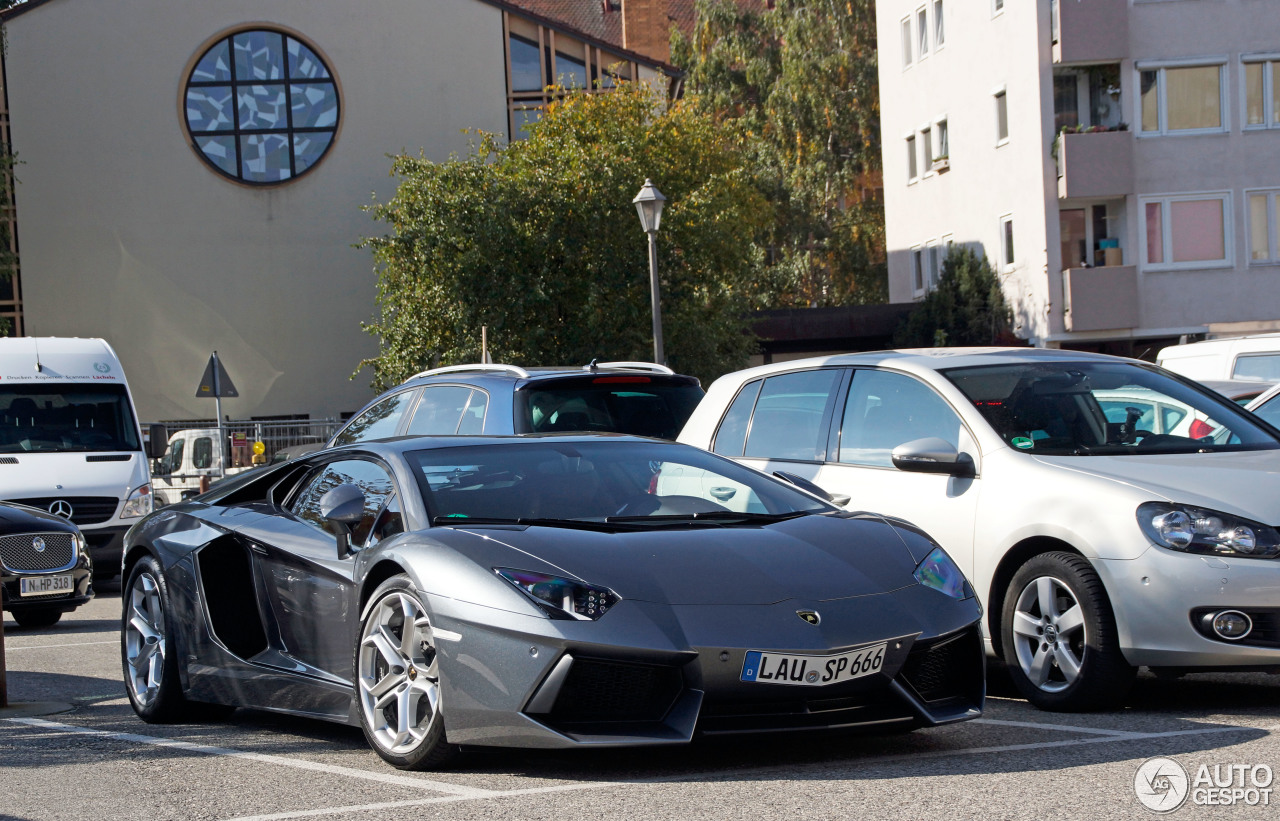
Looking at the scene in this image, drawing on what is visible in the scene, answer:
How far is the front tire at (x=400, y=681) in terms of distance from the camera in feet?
17.0

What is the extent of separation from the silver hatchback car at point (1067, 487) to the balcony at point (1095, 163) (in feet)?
97.7

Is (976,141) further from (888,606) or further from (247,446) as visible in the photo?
(888,606)

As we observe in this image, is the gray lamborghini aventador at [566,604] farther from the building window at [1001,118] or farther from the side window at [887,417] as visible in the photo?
the building window at [1001,118]

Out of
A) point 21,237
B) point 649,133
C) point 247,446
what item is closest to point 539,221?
point 649,133

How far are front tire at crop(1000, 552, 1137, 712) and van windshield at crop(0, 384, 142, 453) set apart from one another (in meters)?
12.2

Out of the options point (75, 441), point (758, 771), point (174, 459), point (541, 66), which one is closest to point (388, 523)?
point (758, 771)

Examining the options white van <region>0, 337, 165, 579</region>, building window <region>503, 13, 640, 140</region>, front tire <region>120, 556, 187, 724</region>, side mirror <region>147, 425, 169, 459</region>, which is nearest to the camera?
front tire <region>120, 556, 187, 724</region>

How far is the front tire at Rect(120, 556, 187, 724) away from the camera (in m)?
6.93

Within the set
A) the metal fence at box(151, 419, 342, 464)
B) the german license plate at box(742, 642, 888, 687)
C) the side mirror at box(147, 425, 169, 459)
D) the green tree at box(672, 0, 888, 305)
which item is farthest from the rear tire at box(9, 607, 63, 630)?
the green tree at box(672, 0, 888, 305)

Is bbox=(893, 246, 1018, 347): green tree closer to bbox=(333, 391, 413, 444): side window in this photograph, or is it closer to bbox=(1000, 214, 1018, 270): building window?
bbox=(1000, 214, 1018, 270): building window

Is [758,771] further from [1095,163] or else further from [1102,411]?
[1095,163]

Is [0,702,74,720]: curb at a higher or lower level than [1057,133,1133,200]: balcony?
lower

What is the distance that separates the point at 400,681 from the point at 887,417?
10.9 feet

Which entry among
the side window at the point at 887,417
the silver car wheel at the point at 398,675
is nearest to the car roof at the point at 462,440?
the silver car wheel at the point at 398,675
